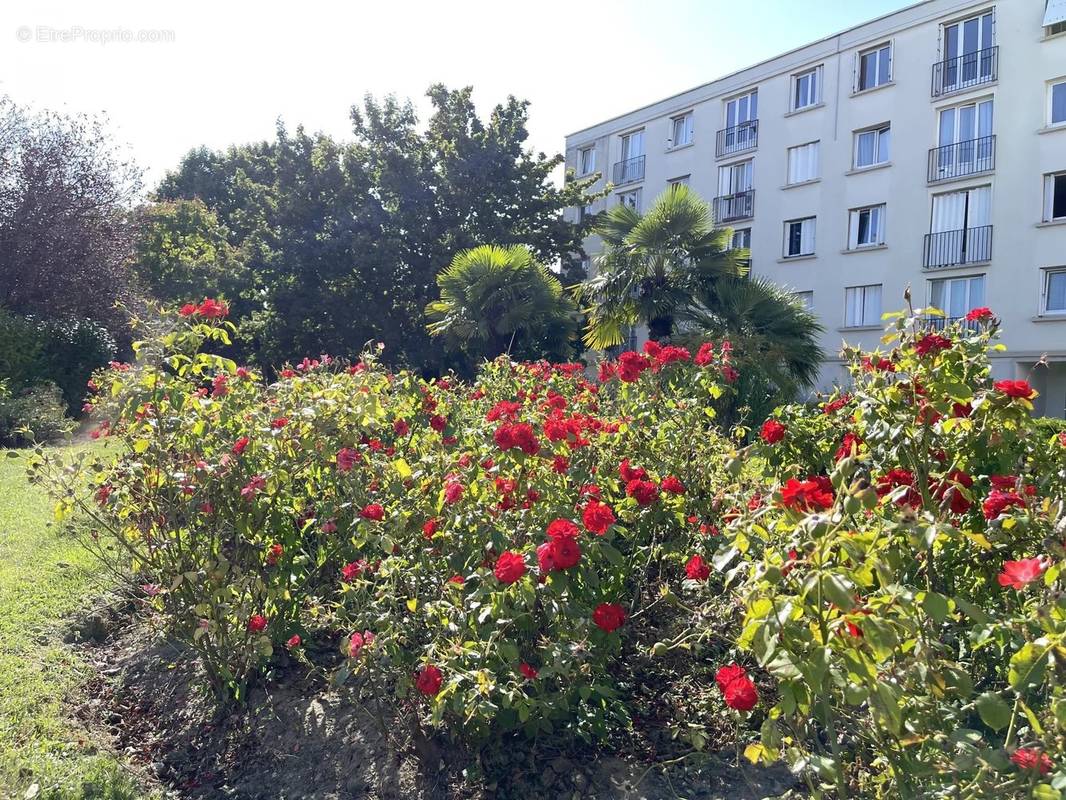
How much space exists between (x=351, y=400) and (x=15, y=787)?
1736 millimetres

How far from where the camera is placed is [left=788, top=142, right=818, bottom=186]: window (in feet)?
77.7

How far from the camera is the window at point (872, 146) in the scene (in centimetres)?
2220

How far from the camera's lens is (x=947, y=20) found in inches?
821

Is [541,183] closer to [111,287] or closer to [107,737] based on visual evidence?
[111,287]

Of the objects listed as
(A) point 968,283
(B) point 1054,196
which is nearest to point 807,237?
(A) point 968,283

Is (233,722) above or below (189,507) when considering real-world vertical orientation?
below

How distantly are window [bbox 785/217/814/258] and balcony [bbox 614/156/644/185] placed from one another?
20.5 feet

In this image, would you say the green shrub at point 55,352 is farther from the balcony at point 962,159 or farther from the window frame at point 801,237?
the balcony at point 962,159

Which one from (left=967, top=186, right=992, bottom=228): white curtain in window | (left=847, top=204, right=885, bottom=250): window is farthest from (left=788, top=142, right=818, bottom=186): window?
(left=967, top=186, right=992, bottom=228): white curtain in window

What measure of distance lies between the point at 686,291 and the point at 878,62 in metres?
13.5

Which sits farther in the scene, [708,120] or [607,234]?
[708,120]

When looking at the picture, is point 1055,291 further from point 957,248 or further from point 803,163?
point 803,163

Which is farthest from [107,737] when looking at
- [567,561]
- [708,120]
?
[708,120]

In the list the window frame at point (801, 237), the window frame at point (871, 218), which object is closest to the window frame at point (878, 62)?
the window frame at point (871, 218)
